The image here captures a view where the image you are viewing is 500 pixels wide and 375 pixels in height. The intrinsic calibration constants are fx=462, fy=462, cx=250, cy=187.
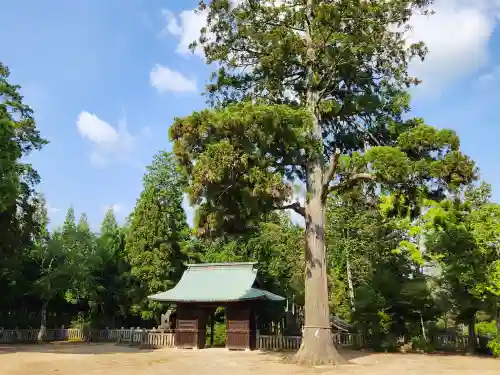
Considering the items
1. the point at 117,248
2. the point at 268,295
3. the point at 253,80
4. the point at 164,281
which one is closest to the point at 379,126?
the point at 253,80

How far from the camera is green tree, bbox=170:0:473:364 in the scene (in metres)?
13.8

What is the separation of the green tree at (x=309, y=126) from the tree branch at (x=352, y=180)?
0.04 metres

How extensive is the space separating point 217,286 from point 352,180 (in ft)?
36.1

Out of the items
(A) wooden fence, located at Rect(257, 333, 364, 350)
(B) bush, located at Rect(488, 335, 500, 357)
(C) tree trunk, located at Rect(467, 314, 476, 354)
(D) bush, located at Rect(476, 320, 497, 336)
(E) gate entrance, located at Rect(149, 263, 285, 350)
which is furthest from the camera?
(D) bush, located at Rect(476, 320, 497, 336)

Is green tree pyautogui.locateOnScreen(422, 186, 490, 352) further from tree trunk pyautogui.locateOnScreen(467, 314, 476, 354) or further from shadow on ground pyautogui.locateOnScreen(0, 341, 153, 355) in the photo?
shadow on ground pyautogui.locateOnScreen(0, 341, 153, 355)

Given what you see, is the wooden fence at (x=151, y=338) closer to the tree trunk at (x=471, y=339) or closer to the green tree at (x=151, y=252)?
the tree trunk at (x=471, y=339)

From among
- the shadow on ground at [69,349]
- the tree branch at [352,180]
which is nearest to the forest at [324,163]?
the tree branch at [352,180]

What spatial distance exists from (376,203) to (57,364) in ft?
40.3

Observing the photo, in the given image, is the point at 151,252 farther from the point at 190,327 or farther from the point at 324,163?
the point at 324,163

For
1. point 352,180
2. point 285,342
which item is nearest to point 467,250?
point 352,180

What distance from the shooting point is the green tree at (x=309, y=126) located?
13828mm

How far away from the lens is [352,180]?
52.0 ft

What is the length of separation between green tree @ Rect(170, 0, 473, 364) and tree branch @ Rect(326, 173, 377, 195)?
0.04 metres

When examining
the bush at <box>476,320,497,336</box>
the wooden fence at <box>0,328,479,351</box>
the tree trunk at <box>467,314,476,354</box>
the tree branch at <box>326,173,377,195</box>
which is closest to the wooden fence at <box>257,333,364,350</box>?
the wooden fence at <box>0,328,479,351</box>
